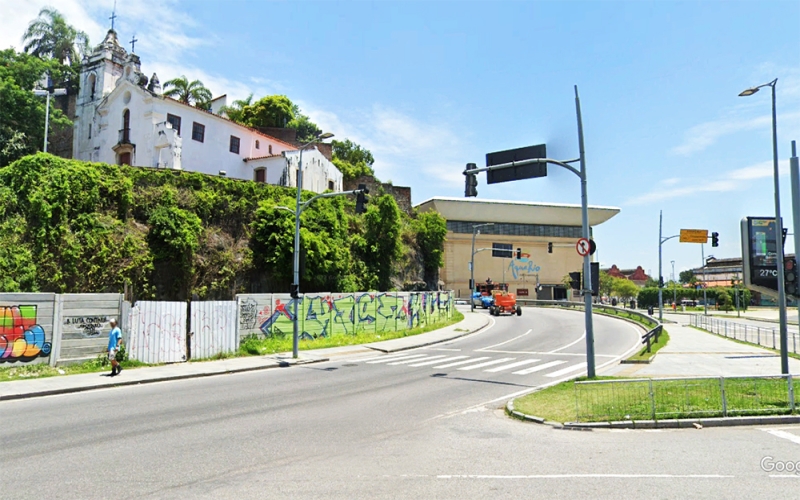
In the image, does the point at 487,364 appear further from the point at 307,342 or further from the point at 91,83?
the point at 91,83

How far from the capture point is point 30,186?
82.7ft

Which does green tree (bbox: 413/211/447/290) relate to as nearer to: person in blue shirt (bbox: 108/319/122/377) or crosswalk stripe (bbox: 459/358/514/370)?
crosswalk stripe (bbox: 459/358/514/370)

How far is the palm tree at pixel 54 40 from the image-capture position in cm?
5784

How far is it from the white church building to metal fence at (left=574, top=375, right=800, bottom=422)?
34141 mm

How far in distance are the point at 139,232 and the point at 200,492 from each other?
25642 mm

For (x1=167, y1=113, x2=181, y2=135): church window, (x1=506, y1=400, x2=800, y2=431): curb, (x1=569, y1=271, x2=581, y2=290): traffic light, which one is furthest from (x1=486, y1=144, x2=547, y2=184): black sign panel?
(x1=167, y1=113, x2=181, y2=135): church window

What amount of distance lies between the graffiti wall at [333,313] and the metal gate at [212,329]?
62 centimetres

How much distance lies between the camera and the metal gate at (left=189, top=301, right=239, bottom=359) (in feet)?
67.6

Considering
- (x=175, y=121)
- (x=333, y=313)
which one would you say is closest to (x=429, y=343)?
(x=333, y=313)

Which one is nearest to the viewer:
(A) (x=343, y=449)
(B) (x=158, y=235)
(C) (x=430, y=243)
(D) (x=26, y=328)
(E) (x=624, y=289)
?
(A) (x=343, y=449)

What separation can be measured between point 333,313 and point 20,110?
33.0m

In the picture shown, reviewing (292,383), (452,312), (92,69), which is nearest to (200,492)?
(292,383)

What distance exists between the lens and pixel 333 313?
27406 mm

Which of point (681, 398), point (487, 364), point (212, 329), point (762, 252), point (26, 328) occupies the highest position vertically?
point (762, 252)
